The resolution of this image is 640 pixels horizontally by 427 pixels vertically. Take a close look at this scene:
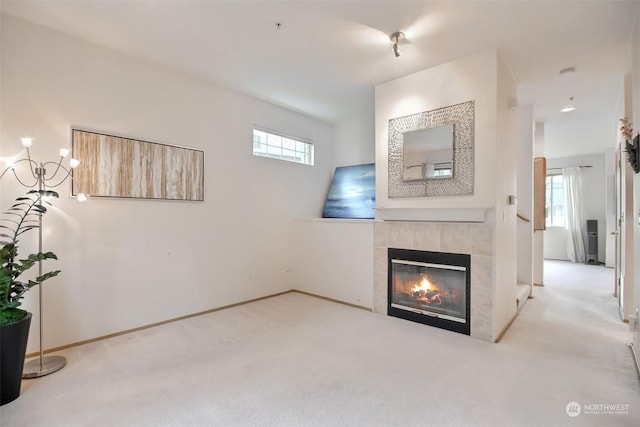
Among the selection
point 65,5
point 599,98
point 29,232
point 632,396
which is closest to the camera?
point 632,396

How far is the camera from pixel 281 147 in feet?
16.1

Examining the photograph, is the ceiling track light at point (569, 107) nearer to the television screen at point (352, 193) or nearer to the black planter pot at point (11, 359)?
the television screen at point (352, 193)

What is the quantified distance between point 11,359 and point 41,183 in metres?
1.37

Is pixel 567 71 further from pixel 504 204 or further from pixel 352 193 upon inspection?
pixel 352 193

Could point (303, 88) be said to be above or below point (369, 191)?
above

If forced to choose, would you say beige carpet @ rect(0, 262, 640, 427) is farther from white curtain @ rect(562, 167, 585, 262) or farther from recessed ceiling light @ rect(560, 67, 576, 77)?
white curtain @ rect(562, 167, 585, 262)

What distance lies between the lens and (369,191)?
5094mm

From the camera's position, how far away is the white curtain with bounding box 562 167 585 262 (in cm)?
803

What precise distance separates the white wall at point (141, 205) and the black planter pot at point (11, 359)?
2.43 ft

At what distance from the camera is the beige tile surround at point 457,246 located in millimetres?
3070

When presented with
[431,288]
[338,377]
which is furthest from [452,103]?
[338,377]

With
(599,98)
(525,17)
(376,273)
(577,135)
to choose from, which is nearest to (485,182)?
(525,17)

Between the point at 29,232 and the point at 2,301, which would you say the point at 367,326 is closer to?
the point at 2,301

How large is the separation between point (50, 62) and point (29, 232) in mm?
1551
